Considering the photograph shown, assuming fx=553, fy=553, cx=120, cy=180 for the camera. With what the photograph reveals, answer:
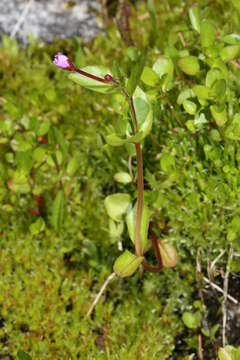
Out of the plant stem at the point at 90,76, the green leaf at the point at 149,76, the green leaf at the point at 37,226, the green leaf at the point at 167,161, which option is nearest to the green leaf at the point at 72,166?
the green leaf at the point at 37,226

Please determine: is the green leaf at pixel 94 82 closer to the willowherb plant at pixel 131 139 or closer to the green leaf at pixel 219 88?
the willowherb plant at pixel 131 139

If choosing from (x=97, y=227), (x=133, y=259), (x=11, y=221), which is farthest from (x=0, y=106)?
(x=133, y=259)

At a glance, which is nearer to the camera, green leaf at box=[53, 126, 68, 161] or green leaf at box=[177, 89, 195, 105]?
green leaf at box=[177, 89, 195, 105]

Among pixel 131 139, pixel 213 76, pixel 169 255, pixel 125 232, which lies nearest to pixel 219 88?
pixel 213 76

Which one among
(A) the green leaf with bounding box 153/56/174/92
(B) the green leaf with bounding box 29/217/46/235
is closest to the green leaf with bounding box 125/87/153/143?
(A) the green leaf with bounding box 153/56/174/92

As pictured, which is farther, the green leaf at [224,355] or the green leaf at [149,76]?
the green leaf at [149,76]

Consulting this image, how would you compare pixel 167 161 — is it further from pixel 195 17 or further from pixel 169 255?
pixel 195 17

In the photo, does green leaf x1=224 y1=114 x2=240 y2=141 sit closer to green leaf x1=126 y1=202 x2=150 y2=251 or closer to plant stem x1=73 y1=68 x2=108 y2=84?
green leaf x1=126 y1=202 x2=150 y2=251
